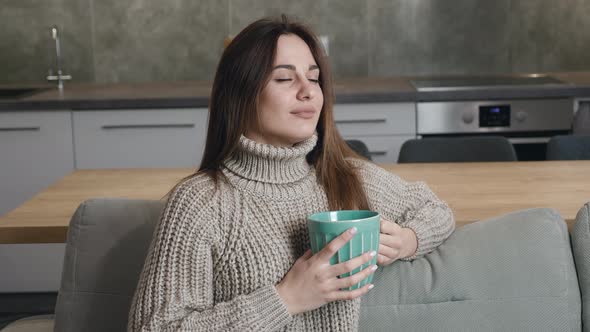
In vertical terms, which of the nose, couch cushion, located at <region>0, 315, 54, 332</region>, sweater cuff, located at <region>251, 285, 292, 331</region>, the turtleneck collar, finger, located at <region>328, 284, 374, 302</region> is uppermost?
the nose

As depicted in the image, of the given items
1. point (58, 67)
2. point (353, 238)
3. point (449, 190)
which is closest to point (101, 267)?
point (353, 238)

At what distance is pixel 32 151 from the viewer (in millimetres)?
3439

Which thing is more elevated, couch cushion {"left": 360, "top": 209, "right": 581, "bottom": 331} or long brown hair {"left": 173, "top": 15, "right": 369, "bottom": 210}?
long brown hair {"left": 173, "top": 15, "right": 369, "bottom": 210}

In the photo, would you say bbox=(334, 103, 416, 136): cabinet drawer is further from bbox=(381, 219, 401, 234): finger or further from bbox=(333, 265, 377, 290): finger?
bbox=(333, 265, 377, 290): finger

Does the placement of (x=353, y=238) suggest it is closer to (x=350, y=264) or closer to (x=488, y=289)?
(x=350, y=264)

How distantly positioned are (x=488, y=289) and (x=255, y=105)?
0.53 meters

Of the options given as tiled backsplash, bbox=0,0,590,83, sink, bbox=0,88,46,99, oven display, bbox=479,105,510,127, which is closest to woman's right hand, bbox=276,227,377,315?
oven display, bbox=479,105,510,127

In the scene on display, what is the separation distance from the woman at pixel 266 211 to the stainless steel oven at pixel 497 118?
194 centimetres

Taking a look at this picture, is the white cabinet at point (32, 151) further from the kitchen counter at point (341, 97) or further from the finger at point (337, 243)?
the finger at point (337, 243)

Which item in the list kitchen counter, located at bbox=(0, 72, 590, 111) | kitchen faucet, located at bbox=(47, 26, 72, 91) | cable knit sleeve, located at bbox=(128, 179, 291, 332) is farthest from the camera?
kitchen faucet, located at bbox=(47, 26, 72, 91)

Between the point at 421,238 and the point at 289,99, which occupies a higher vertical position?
the point at 289,99

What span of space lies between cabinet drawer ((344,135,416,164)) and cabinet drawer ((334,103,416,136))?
0.02 metres

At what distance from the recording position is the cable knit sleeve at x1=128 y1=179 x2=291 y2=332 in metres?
1.23

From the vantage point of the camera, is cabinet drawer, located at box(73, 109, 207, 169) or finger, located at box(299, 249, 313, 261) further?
cabinet drawer, located at box(73, 109, 207, 169)
